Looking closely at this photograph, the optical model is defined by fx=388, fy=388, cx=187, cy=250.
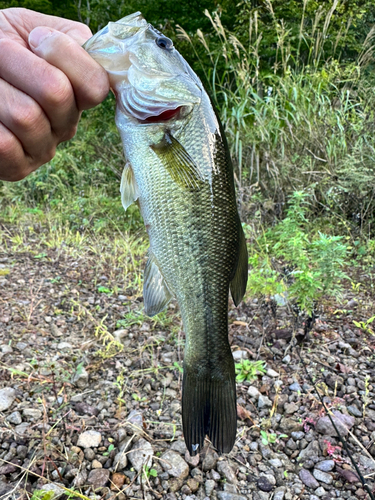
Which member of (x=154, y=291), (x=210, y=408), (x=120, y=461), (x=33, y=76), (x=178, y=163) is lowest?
(x=120, y=461)

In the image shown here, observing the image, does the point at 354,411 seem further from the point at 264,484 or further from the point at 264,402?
the point at 264,484

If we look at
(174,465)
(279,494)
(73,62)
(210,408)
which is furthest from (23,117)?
(279,494)

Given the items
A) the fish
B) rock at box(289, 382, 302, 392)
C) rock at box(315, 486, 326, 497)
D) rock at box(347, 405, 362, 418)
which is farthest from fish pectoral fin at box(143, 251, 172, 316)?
rock at box(347, 405, 362, 418)

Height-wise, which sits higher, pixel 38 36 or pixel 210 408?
pixel 38 36

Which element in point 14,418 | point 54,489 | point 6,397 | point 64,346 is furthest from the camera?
point 64,346

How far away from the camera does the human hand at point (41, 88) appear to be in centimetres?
124

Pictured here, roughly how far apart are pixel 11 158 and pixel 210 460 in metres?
1.53

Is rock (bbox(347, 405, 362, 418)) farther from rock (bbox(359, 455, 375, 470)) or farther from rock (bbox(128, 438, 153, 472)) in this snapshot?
rock (bbox(128, 438, 153, 472))

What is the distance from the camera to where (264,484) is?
Result: 1692mm

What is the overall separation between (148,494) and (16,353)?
3.99 feet

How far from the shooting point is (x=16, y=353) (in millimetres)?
2361

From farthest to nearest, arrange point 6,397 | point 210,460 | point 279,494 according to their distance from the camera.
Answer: point 6,397
point 210,460
point 279,494

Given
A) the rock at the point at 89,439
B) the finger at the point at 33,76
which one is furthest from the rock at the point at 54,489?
the finger at the point at 33,76

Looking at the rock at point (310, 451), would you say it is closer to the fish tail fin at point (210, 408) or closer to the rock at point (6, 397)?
the fish tail fin at point (210, 408)
